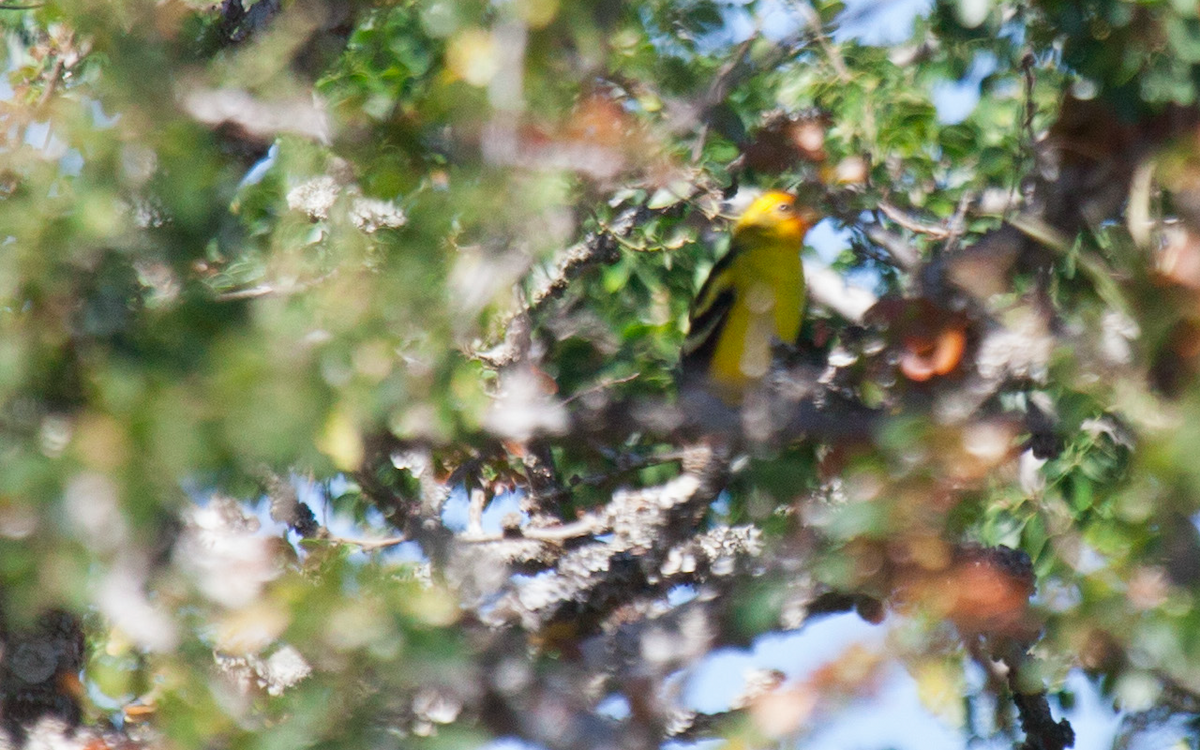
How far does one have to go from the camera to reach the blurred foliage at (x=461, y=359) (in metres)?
1.94

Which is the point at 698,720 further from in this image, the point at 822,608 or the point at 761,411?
the point at 761,411

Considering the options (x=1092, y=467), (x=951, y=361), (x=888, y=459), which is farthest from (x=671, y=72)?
(x=1092, y=467)

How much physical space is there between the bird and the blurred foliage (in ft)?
2.91

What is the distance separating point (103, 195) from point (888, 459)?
1.60m

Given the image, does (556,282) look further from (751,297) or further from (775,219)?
(775,219)

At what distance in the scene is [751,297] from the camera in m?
5.29

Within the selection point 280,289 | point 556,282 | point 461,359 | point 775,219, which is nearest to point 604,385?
point 556,282

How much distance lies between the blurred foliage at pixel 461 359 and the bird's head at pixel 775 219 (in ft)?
3.23

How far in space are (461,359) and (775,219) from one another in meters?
2.82

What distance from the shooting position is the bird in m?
5.16

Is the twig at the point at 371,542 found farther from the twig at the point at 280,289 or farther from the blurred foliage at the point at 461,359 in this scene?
the twig at the point at 280,289

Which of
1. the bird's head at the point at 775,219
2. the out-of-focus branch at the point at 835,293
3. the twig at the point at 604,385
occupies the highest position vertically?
the twig at the point at 604,385

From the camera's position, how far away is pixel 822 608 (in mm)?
3680

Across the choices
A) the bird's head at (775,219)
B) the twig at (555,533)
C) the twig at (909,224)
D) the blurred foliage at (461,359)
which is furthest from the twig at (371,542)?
the bird's head at (775,219)
